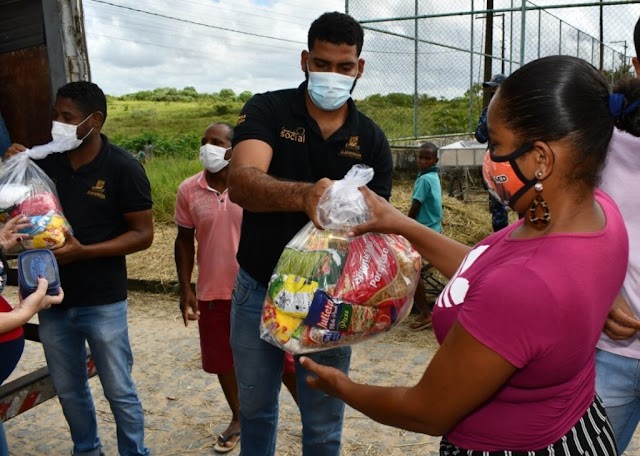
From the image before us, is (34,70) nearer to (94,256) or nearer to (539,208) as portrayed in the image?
(94,256)

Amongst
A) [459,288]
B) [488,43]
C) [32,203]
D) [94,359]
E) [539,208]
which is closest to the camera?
[539,208]

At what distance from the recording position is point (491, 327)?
124 cm

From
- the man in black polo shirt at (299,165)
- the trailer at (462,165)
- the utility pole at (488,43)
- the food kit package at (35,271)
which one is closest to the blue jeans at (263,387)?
the man in black polo shirt at (299,165)

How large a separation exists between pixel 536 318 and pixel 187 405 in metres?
3.31

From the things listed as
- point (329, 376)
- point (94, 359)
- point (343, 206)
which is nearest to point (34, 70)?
point (94, 359)

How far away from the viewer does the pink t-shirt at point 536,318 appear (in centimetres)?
123

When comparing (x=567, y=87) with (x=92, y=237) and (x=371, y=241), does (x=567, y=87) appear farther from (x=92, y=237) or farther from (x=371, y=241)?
(x=92, y=237)

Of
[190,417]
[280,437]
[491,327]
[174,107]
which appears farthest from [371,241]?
[174,107]

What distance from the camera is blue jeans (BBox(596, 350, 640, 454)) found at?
2.14 metres

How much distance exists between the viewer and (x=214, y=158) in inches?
140

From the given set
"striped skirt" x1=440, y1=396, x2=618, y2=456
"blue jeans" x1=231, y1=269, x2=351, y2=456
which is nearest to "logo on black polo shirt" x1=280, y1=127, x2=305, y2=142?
"blue jeans" x1=231, y1=269, x2=351, y2=456

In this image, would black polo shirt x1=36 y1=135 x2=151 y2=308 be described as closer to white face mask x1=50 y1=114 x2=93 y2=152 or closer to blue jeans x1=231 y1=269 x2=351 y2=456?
white face mask x1=50 y1=114 x2=93 y2=152

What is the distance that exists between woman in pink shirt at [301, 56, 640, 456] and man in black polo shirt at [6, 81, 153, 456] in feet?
6.01

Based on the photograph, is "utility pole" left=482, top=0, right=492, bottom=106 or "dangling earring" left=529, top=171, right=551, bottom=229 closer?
"dangling earring" left=529, top=171, right=551, bottom=229
